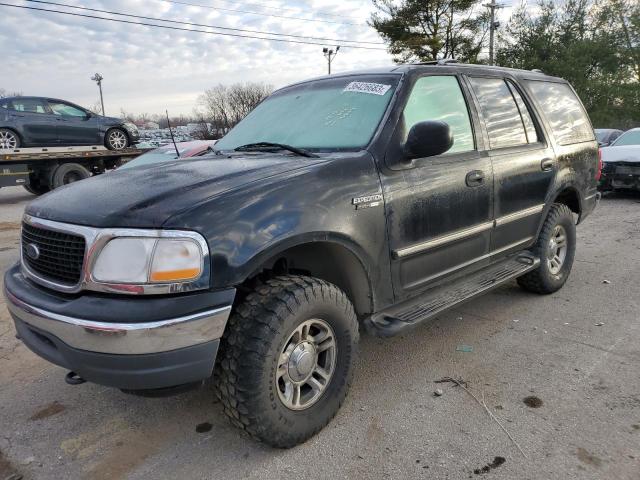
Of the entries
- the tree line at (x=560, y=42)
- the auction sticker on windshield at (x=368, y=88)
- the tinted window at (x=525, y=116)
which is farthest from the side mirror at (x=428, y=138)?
the tree line at (x=560, y=42)

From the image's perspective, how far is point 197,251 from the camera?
2152 millimetres

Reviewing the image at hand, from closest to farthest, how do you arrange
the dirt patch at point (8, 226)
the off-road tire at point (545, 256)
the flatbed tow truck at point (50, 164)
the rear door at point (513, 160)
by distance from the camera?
1. the rear door at point (513, 160)
2. the off-road tire at point (545, 256)
3. the dirt patch at point (8, 226)
4. the flatbed tow truck at point (50, 164)

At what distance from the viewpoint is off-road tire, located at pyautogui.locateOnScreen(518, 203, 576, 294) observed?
4.41m

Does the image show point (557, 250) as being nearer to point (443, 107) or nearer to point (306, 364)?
point (443, 107)

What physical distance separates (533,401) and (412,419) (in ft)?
2.43

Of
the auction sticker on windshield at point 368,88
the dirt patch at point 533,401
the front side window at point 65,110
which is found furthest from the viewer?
the front side window at point 65,110

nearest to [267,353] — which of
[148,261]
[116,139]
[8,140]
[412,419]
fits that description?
[148,261]

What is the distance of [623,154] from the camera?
10.6 m

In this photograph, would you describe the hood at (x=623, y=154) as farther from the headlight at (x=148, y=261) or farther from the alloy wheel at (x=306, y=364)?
the headlight at (x=148, y=261)

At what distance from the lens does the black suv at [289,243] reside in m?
2.14

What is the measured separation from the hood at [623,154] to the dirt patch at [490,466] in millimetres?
9967

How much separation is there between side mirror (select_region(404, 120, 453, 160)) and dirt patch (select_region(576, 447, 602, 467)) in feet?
5.55

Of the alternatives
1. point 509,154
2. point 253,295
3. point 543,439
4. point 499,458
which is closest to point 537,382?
point 543,439

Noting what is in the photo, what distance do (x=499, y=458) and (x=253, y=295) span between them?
4.65ft
